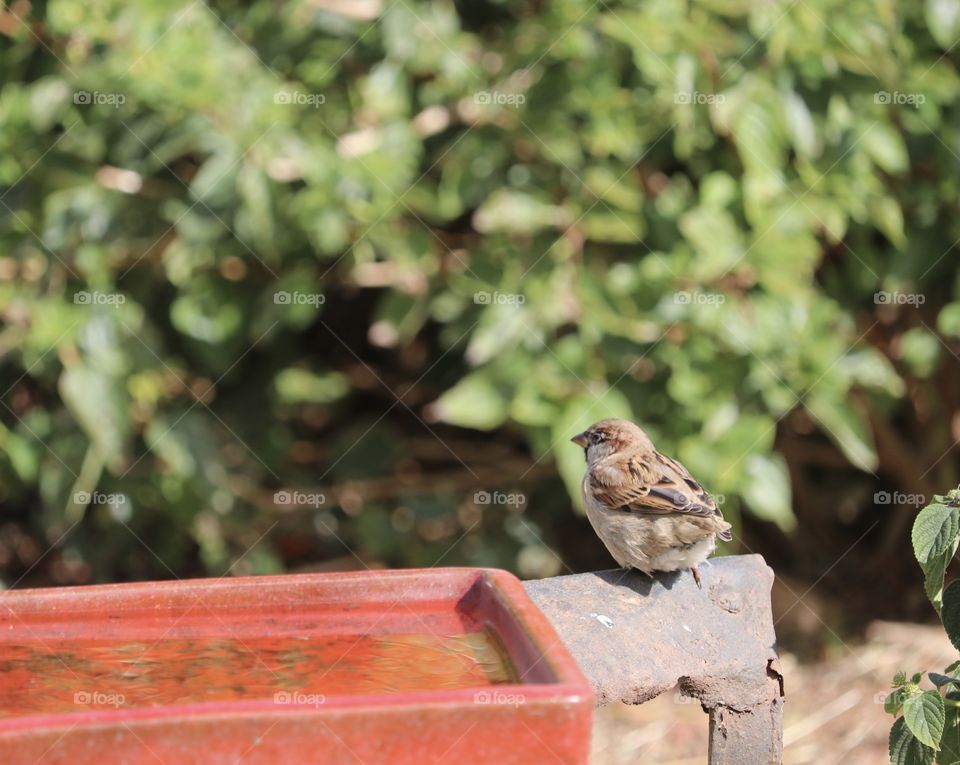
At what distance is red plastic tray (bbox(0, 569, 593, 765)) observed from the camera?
175 centimetres

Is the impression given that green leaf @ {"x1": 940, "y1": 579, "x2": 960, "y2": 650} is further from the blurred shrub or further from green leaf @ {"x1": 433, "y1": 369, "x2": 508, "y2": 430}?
green leaf @ {"x1": 433, "y1": 369, "x2": 508, "y2": 430}

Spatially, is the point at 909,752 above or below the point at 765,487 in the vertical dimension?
above

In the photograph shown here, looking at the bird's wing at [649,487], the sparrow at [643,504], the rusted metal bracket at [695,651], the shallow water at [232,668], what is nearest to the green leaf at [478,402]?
the sparrow at [643,504]

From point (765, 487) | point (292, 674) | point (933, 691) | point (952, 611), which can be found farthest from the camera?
point (765, 487)

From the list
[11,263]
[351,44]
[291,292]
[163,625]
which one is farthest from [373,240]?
[163,625]

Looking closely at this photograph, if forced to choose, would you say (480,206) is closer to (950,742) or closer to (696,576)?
(696,576)

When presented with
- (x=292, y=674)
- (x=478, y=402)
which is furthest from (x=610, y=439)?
(x=292, y=674)

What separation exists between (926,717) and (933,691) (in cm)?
10

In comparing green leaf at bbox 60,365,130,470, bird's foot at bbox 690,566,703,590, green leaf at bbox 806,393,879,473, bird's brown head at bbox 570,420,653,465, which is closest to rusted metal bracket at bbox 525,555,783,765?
bird's foot at bbox 690,566,703,590

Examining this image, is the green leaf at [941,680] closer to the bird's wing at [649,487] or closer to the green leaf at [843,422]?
the bird's wing at [649,487]

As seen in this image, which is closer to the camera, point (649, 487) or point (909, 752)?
point (909, 752)

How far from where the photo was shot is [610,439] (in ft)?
12.1

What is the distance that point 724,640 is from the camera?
2488mm

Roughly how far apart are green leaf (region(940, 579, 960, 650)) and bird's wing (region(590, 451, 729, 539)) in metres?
0.73
